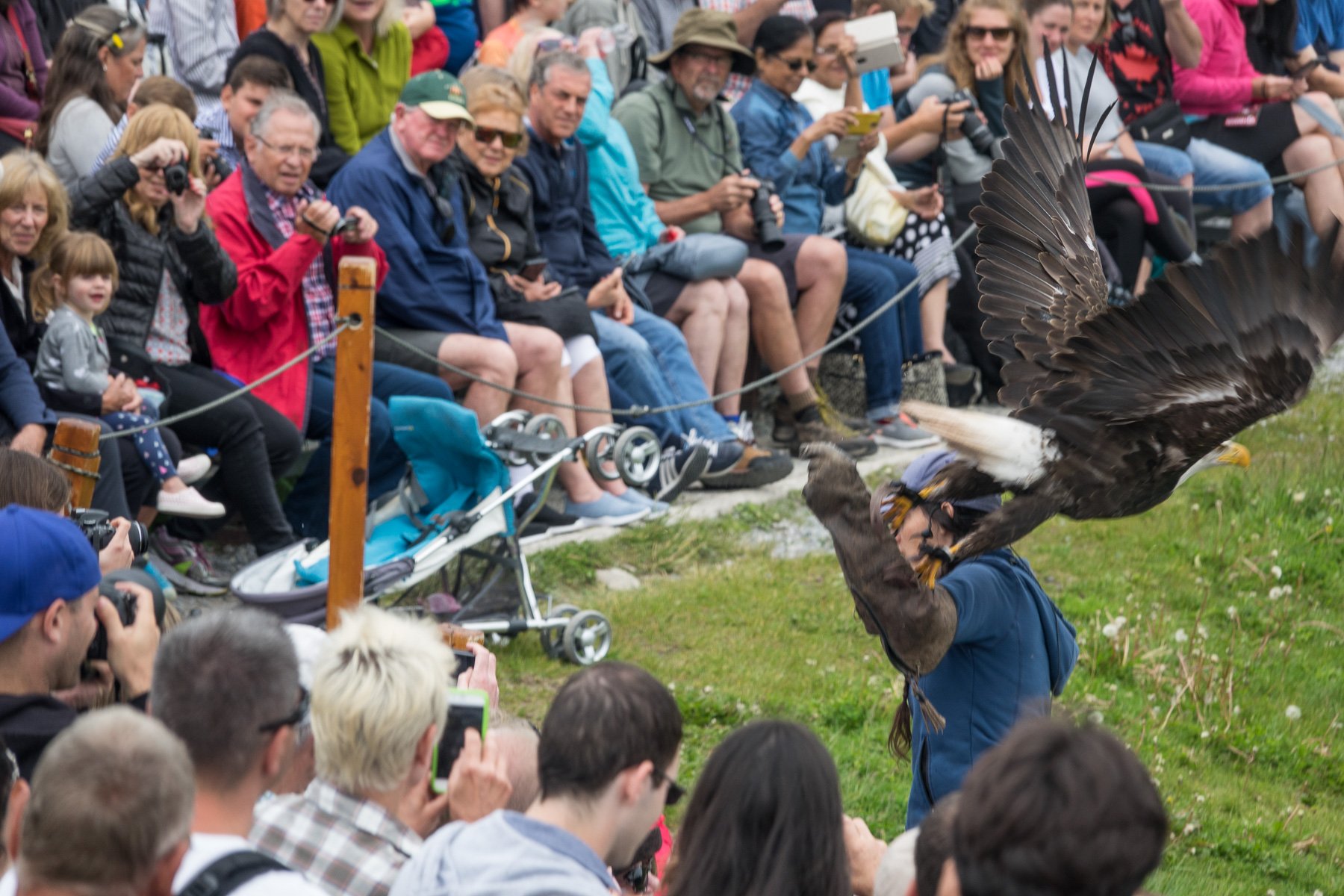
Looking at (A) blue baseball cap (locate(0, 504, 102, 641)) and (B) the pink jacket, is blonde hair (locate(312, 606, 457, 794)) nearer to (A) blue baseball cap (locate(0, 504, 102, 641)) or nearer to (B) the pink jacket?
(A) blue baseball cap (locate(0, 504, 102, 641))

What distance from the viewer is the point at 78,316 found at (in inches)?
207

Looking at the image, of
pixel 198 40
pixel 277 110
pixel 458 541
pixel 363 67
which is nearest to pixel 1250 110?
pixel 363 67

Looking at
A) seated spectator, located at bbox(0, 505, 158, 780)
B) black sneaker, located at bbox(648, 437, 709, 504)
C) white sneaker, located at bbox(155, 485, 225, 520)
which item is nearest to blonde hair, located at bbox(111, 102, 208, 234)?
white sneaker, located at bbox(155, 485, 225, 520)

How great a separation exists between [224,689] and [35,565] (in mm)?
656

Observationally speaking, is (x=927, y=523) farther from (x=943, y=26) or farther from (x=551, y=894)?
(x=943, y=26)

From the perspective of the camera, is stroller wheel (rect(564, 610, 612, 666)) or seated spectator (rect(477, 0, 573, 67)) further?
seated spectator (rect(477, 0, 573, 67))

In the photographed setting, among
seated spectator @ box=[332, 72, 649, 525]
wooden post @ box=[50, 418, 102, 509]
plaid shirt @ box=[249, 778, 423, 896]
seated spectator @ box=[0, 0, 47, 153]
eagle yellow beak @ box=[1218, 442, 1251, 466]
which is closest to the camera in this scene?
plaid shirt @ box=[249, 778, 423, 896]

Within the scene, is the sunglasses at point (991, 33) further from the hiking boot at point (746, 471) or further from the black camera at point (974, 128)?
the hiking boot at point (746, 471)

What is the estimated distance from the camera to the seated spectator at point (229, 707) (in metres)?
2.34

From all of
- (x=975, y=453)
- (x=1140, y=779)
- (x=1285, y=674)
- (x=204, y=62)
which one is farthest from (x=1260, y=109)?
(x=1140, y=779)

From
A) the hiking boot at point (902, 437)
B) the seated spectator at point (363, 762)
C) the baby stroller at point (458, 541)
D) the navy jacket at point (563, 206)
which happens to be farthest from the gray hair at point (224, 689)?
the hiking boot at point (902, 437)

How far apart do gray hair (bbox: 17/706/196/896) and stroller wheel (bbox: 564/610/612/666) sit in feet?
11.0

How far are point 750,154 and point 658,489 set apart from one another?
248 cm

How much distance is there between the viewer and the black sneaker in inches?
267
